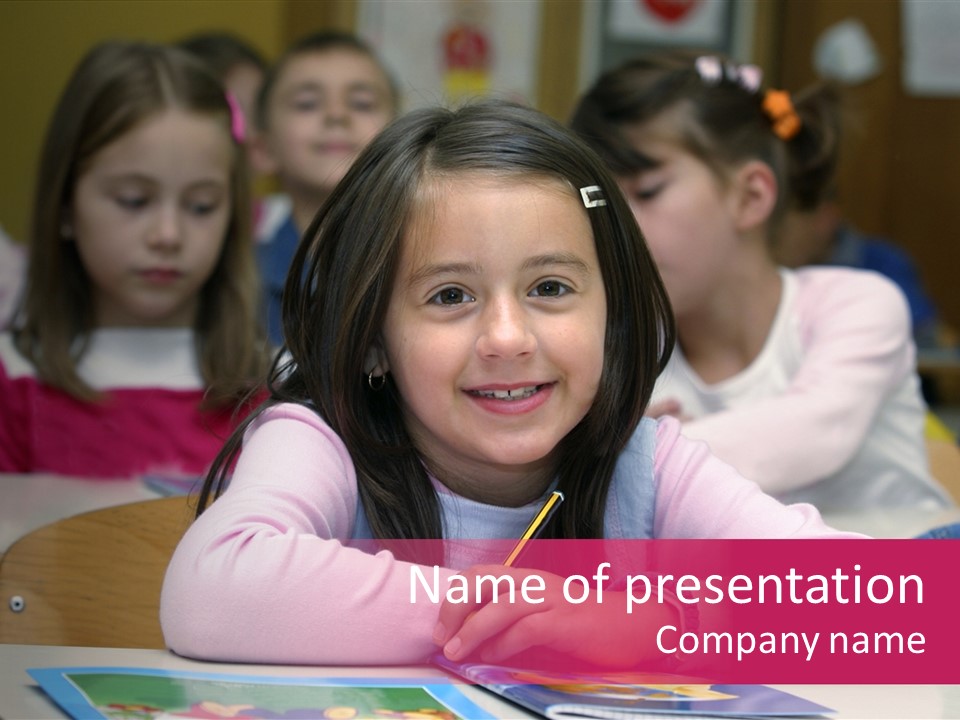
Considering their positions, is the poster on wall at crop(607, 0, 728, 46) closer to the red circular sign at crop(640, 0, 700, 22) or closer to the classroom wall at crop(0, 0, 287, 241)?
the red circular sign at crop(640, 0, 700, 22)

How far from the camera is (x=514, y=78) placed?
351 centimetres

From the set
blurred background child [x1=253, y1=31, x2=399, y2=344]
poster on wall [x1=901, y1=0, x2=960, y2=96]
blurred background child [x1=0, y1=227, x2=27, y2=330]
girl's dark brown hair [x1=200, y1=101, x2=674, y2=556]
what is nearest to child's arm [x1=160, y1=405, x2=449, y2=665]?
girl's dark brown hair [x1=200, y1=101, x2=674, y2=556]

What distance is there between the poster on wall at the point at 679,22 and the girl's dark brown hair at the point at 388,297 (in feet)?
9.34

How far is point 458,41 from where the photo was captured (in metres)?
3.48

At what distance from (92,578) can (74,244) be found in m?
0.87

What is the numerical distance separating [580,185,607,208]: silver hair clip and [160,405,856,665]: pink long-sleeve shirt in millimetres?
218

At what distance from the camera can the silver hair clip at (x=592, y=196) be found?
0.84 meters

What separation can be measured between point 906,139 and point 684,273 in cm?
261

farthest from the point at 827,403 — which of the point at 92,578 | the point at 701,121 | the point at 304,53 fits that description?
the point at 304,53

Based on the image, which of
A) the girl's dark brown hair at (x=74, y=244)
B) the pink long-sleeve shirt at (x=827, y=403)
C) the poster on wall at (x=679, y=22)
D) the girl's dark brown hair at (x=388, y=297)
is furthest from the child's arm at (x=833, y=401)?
the poster on wall at (x=679, y=22)

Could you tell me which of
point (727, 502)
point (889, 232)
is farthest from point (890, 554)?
point (889, 232)

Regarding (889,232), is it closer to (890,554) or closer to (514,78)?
(514,78)

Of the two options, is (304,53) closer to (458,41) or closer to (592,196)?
(458,41)

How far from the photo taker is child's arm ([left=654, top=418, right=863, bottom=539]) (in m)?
0.80
